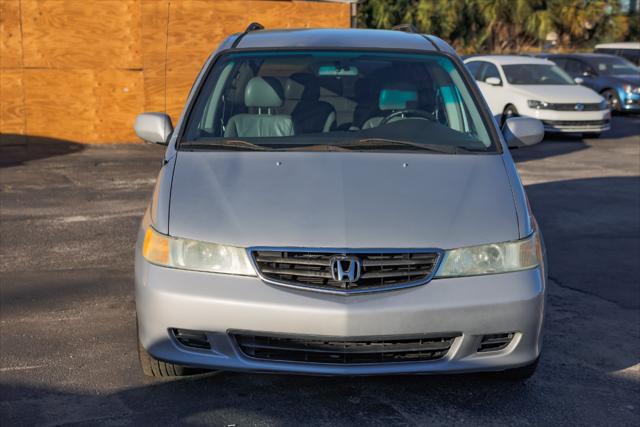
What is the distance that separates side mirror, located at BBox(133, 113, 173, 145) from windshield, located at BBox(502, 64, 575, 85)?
1280 cm

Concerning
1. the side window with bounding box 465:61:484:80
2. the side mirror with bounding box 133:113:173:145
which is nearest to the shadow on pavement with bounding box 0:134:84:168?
the side window with bounding box 465:61:484:80

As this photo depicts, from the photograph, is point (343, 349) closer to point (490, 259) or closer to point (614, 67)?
point (490, 259)

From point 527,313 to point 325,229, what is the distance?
3.08ft

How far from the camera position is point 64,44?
14.3 m

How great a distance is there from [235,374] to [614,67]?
20098 mm

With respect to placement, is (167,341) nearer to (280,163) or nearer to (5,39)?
(280,163)

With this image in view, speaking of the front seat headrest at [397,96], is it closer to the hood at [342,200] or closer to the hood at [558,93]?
the hood at [342,200]

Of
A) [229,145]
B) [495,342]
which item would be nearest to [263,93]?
[229,145]

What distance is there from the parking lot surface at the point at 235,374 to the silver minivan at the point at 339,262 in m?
0.23

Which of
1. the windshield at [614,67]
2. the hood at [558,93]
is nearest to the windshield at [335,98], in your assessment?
the hood at [558,93]

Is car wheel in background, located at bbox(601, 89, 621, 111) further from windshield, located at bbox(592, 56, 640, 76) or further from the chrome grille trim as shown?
the chrome grille trim

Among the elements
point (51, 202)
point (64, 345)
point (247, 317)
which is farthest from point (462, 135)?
point (51, 202)

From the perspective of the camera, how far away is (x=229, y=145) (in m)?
4.81

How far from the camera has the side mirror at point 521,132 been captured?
5.56 meters
